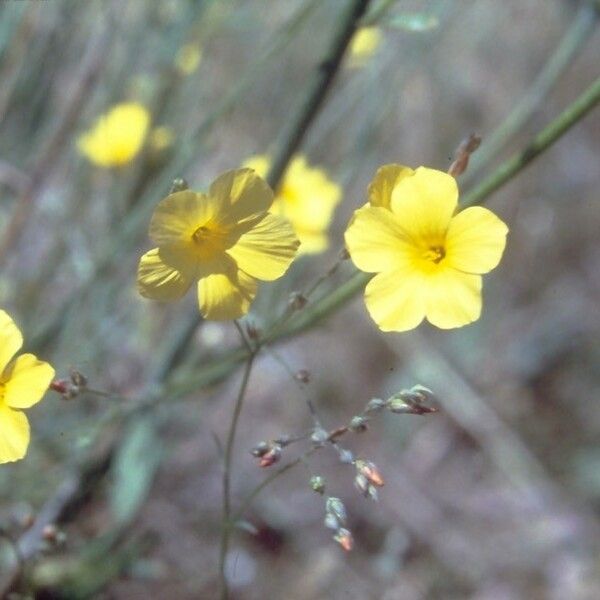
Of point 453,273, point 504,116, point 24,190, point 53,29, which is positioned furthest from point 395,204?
point 504,116

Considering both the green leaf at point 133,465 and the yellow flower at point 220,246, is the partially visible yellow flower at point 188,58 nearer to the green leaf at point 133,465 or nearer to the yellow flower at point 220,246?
the green leaf at point 133,465

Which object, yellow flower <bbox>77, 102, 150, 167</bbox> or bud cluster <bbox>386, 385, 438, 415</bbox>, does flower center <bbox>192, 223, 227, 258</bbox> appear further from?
yellow flower <bbox>77, 102, 150, 167</bbox>

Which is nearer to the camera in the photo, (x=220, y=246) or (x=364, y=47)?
(x=220, y=246)

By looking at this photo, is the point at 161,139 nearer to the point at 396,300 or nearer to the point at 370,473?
the point at 396,300


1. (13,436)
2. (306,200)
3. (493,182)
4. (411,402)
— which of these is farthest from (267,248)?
(306,200)

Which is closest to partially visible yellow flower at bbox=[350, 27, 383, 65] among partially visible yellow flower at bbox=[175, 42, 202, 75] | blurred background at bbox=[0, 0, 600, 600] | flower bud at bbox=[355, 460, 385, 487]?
blurred background at bbox=[0, 0, 600, 600]

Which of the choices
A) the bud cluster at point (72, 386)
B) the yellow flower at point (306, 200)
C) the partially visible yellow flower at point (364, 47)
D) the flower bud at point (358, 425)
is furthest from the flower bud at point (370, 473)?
the partially visible yellow flower at point (364, 47)
